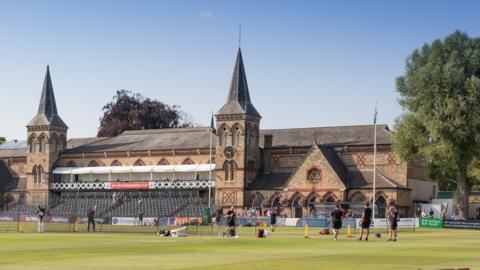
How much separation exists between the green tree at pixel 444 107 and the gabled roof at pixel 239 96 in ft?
62.1

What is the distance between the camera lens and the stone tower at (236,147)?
92500 mm

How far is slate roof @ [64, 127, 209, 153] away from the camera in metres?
100

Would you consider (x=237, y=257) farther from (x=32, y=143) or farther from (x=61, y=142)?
(x=32, y=143)

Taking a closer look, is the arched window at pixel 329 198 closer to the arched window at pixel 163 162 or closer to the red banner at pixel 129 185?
the arched window at pixel 163 162

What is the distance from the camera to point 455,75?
7681cm

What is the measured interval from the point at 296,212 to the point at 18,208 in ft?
113

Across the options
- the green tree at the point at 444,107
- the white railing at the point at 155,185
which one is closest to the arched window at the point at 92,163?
the white railing at the point at 155,185

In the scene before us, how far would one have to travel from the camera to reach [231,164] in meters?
93.5

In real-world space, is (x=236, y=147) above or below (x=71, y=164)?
above

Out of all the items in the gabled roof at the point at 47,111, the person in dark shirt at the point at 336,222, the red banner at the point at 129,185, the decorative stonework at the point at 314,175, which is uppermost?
the gabled roof at the point at 47,111

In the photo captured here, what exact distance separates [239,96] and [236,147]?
575 cm

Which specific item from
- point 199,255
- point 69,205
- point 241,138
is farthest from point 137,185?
point 199,255

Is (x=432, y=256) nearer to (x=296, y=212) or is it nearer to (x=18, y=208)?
(x=296, y=212)

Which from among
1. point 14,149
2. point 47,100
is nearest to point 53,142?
point 47,100
